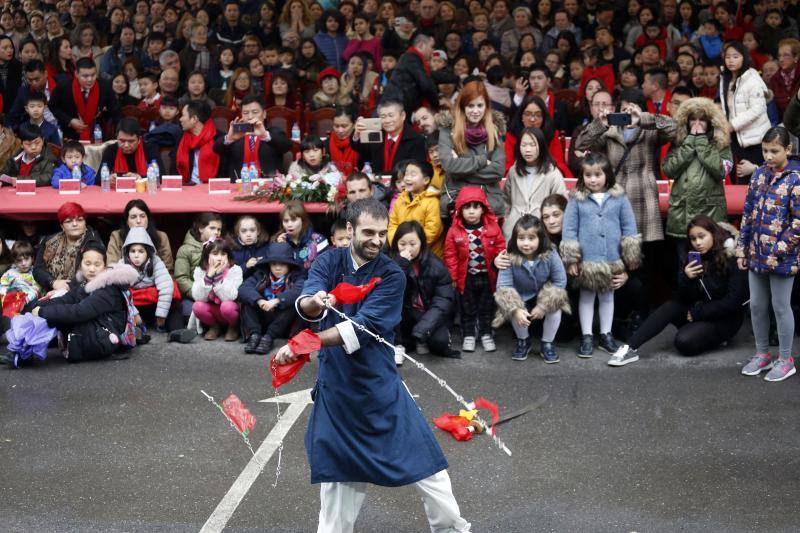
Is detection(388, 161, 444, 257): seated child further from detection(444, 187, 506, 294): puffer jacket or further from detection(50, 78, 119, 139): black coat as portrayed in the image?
detection(50, 78, 119, 139): black coat

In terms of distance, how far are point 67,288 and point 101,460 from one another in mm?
2809

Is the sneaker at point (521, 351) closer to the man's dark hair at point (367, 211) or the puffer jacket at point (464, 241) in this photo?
the puffer jacket at point (464, 241)

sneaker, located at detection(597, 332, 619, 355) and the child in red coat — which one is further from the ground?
the child in red coat

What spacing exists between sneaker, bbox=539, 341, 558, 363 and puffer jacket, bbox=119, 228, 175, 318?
10.4 feet

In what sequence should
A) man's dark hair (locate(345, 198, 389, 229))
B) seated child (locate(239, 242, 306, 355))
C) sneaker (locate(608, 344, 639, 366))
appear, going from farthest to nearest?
seated child (locate(239, 242, 306, 355))
sneaker (locate(608, 344, 639, 366))
man's dark hair (locate(345, 198, 389, 229))

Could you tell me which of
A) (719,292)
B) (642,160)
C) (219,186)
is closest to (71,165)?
(219,186)

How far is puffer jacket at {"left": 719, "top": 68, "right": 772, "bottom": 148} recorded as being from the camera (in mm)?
10422

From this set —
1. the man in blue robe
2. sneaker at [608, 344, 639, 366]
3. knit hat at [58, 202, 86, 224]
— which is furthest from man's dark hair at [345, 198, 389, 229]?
knit hat at [58, 202, 86, 224]

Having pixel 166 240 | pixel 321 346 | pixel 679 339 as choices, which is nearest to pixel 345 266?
A: pixel 321 346

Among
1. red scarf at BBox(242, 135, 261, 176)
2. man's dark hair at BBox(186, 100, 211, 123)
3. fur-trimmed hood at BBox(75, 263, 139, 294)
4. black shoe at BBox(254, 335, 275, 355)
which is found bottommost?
black shoe at BBox(254, 335, 275, 355)

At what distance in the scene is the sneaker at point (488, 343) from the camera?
9016 mm

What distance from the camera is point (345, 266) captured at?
210 inches

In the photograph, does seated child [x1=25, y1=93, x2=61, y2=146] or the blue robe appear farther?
seated child [x1=25, y1=93, x2=61, y2=146]

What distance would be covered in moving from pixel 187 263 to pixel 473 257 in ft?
8.32
